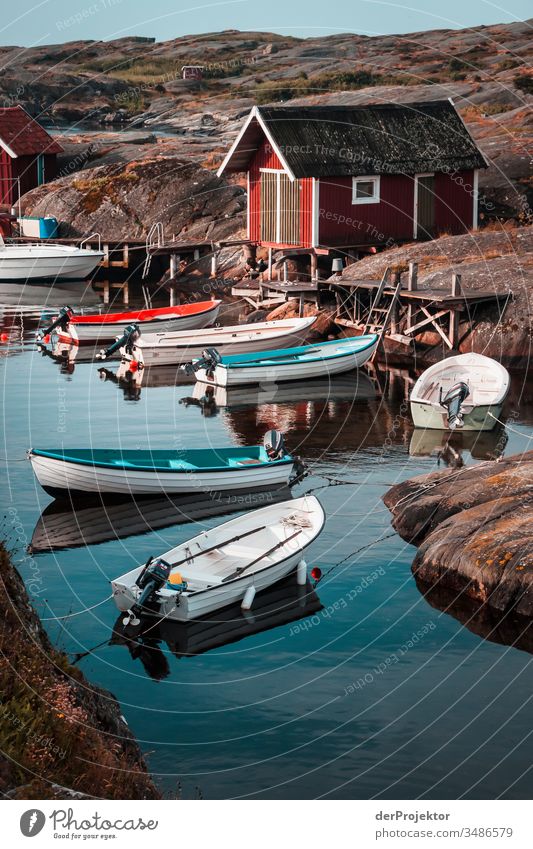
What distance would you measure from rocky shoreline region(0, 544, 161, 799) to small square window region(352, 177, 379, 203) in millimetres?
41847

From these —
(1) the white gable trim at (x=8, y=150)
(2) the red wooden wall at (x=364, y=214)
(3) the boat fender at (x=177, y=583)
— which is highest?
(1) the white gable trim at (x=8, y=150)

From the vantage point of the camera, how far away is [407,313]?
156 feet

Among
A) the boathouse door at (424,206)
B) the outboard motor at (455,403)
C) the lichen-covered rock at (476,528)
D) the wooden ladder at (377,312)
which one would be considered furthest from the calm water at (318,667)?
the boathouse door at (424,206)

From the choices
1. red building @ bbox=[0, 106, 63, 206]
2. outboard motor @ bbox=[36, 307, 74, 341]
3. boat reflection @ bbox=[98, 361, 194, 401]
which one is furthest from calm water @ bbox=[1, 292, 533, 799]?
red building @ bbox=[0, 106, 63, 206]

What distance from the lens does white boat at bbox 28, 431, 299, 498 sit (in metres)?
29.5

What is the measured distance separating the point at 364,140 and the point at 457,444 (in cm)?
2425

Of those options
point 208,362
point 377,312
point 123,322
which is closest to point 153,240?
point 123,322

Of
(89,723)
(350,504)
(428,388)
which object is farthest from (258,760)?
(428,388)

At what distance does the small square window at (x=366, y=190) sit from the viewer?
55406 mm

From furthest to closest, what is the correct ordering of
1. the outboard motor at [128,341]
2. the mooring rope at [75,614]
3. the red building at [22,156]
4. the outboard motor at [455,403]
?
the red building at [22,156]
the outboard motor at [128,341]
the outboard motor at [455,403]
the mooring rope at [75,614]

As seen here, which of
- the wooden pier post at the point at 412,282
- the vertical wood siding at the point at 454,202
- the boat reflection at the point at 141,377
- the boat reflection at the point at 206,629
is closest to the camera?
the boat reflection at the point at 206,629

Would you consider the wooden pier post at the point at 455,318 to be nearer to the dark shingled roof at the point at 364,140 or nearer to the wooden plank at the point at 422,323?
the wooden plank at the point at 422,323

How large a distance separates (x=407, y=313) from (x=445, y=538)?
77.6ft

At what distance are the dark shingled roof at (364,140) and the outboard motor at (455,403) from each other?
20623mm
